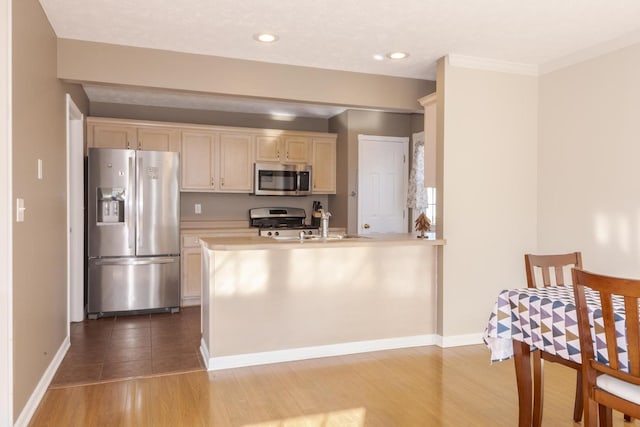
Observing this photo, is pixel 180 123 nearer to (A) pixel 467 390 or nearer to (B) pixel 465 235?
(B) pixel 465 235

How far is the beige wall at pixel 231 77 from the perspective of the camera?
11.4 ft

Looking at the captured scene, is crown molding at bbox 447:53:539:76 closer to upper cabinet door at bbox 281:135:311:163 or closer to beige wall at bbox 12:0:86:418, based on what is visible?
upper cabinet door at bbox 281:135:311:163

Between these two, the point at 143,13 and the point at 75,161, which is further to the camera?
the point at 75,161

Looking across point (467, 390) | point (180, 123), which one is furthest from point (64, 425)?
point (180, 123)

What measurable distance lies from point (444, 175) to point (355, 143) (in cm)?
234

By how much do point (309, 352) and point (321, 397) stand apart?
0.75 metres

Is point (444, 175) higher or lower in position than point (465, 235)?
higher

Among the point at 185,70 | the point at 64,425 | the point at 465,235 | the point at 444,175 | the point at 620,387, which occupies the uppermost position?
the point at 185,70

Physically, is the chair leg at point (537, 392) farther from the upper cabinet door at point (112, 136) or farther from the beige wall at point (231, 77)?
the upper cabinet door at point (112, 136)

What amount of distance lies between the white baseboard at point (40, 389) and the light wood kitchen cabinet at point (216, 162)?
2.48 metres

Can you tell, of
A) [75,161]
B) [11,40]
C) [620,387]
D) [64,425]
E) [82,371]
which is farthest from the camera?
[75,161]

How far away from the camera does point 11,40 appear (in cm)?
231

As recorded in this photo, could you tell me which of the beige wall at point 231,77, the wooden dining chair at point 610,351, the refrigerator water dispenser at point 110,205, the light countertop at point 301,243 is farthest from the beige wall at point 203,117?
the wooden dining chair at point 610,351

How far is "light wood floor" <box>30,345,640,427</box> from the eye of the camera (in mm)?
2568
